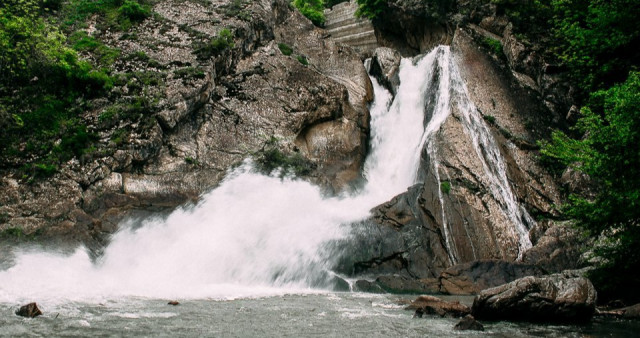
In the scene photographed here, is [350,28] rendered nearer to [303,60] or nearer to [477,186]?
[303,60]

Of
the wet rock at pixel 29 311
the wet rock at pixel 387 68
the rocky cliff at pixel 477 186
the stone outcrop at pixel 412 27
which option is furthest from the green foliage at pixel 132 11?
the wet rock at pixel 29 311

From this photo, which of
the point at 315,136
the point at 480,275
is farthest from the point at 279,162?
the point at 480,275

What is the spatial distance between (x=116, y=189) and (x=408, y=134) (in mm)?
15447

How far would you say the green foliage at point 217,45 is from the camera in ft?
80.3

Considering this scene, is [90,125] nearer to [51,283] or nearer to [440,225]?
[51,283]

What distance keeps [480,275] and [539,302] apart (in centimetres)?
575

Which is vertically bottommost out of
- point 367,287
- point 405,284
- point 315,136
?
point 367,287

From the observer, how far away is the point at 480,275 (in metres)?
15.8

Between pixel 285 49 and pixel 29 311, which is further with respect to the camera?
pixel 285 49

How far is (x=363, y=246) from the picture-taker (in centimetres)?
1758

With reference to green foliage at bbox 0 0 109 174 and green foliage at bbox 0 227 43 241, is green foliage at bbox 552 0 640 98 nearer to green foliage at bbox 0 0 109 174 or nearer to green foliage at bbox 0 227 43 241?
green foliage at bbox 0 0 109 174

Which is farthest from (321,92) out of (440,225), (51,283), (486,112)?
(51,283)

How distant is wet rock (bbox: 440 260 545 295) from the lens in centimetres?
1537

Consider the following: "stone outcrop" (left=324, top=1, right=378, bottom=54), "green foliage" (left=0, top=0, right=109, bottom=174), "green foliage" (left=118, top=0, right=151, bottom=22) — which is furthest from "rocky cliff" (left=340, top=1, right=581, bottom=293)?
"green foliage" (left=118, top=0, right=151, bottom=22)
